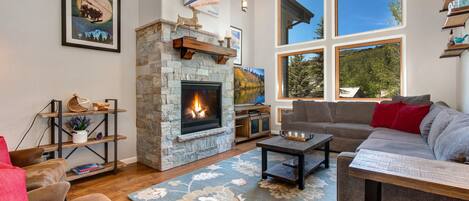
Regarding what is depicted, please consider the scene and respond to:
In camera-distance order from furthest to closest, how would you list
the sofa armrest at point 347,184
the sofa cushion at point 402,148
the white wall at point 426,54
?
1. the white wall at point 426,54
2. the sofa cushion at point 402,148
3. the sofa armrest at point 347,184

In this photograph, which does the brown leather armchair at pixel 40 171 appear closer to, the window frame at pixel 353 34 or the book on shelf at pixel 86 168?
the book on shelf at pixel 86 168

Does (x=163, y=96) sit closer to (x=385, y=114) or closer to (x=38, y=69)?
(x=38, y=69)

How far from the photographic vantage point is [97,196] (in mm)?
1444

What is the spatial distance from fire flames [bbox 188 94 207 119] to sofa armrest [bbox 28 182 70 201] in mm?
2248

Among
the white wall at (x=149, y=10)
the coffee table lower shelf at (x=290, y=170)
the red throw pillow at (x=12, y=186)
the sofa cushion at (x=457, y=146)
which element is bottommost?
the coffee table lower shelf at (x=290, y=170)

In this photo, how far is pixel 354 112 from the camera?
4.21m

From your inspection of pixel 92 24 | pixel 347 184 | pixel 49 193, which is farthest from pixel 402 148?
pixel 92 24

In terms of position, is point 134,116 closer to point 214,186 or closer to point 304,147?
point 214,186

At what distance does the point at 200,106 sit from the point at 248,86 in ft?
5.31

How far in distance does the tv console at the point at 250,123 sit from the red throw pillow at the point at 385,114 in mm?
2146

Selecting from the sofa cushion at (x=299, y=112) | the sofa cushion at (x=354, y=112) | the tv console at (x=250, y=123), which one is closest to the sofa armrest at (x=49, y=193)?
the tv console at (x=250, y=123)

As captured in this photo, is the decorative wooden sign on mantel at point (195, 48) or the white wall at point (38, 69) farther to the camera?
the decorative wooden sign on mantel at point (195, 48)

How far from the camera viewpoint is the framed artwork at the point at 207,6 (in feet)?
11.5

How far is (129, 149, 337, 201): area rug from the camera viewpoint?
227 centimetres
